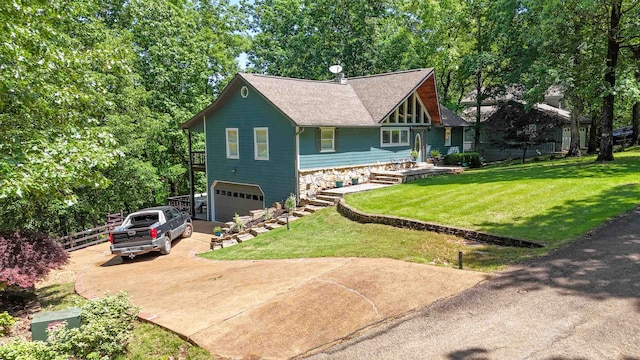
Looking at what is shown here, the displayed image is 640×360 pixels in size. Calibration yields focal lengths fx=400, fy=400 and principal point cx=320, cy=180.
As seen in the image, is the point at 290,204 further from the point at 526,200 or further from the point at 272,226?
the point at 526,200

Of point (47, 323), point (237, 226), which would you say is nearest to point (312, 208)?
point (237, 226)

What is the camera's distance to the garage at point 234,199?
2184 cm

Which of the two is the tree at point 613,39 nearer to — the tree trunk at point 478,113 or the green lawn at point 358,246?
the tree trunk at point 478,113

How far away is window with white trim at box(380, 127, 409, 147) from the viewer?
23666 mm

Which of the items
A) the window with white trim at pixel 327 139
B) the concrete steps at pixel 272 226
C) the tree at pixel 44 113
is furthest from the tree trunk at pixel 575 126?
the tree at pixel 44 113

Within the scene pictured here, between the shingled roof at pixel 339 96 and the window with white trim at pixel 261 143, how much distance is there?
1.97 m

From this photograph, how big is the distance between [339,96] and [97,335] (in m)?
19.2

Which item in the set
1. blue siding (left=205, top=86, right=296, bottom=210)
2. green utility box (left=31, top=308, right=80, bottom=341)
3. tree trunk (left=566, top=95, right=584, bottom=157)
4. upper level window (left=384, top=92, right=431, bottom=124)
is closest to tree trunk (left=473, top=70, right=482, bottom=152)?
tree trunk (left=566, top=95, right=584, bottom=157)

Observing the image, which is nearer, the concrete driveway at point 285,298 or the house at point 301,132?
the concrete driveway at point 285,298

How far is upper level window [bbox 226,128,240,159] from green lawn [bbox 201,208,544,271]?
724cm

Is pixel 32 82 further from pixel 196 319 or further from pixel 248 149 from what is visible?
pixel 248 149

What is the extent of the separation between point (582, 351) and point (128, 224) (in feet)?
49.4

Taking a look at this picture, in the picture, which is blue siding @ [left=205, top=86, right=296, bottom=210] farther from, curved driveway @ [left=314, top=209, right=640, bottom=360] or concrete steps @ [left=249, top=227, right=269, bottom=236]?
curved driveway @ [left=314, top=209, right=640, bottom=360]

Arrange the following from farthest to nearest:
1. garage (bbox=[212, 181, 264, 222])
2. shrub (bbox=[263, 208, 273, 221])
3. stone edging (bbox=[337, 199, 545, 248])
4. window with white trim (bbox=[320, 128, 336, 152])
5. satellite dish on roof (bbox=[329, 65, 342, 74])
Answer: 1. satellite dish on roof (bbox=[329, 65, 342, 74])
2. garage (bbox=[212, 181, 264, 222])
3. window with white trim (bbox=[320, 128, 336, 152])
4. shrub (bbox=[263, 208, 273, 221])
5. stone edging (bbox=[337, 199, 545, 248])
